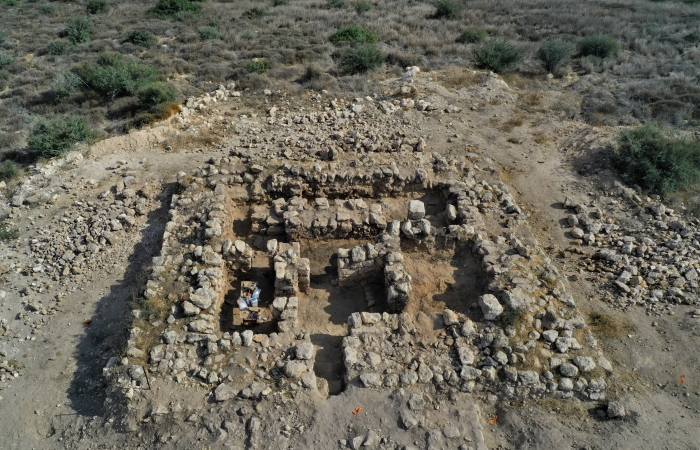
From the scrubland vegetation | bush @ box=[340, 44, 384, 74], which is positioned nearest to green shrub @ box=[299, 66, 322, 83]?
the scrubland vegetation

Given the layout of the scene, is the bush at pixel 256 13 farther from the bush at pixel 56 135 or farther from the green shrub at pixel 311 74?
the bush at pixel 56 135

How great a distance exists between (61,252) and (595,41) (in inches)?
797

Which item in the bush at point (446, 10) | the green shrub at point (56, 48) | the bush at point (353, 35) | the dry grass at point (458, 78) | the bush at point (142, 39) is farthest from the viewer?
the bush at point (446, 10)

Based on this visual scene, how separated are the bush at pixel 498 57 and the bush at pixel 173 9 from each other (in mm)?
14771

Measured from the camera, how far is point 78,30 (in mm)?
21188

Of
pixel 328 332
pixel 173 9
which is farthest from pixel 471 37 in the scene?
pixel 328 332

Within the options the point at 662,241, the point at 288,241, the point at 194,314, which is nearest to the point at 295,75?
the point at 288,241

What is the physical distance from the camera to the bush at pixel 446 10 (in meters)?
23.9

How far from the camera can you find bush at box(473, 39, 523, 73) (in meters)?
17.8

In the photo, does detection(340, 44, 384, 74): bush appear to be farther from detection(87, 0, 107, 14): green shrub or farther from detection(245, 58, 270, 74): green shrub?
detection(87, 0, 107, 14): green shrub

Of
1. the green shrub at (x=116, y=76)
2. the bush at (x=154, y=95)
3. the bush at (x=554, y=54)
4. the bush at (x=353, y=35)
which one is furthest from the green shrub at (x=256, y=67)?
the bush at (x=554, y=54)

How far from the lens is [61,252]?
10406 mm

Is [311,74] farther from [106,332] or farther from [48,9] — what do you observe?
[48,9]

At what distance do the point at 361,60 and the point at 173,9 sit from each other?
1249 centimetres
